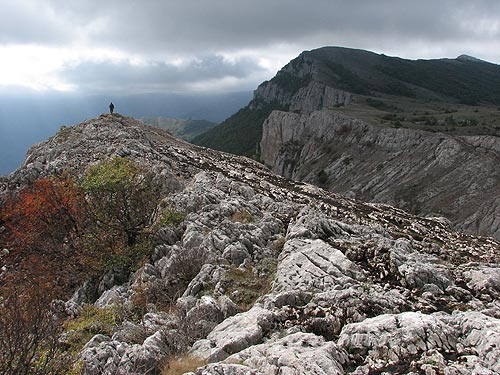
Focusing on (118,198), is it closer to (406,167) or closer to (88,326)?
(88,326)

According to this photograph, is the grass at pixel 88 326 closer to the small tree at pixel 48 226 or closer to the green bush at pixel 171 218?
the green bush at pixel 171 218

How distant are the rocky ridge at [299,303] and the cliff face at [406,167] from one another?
138 feet

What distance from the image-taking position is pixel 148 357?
29.8 ft

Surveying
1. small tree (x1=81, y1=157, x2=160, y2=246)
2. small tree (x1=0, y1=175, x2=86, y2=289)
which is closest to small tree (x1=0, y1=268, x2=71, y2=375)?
small tree (x1=81, y1=157, x2=160, y2=246)

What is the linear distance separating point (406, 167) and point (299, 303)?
234 feet

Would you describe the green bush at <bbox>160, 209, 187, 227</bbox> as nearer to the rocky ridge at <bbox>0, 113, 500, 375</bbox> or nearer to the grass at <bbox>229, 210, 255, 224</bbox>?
the rocky ridge at <bbox>0, 113, 500, 375</bbox>

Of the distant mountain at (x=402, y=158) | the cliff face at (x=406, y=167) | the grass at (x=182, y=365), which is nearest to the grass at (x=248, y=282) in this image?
the grass at (x=182, y=365)

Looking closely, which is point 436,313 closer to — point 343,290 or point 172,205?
point 343,290

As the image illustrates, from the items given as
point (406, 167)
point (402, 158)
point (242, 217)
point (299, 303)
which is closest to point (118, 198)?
point (242, 217)

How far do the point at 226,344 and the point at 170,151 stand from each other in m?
33.9

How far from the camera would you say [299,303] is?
1126cm

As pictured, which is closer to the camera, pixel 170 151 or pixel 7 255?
pixel 7 255

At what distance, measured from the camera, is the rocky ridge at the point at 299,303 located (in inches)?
320

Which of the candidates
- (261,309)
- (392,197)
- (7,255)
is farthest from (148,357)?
(392,197)
